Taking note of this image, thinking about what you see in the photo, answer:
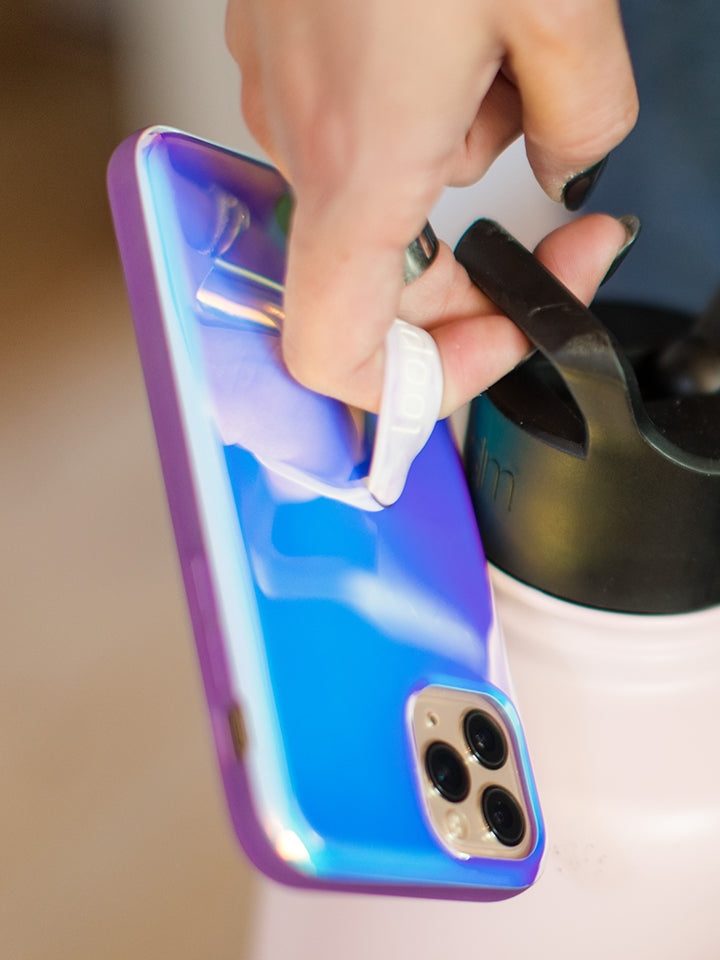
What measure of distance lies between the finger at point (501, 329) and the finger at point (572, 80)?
29 millimetres

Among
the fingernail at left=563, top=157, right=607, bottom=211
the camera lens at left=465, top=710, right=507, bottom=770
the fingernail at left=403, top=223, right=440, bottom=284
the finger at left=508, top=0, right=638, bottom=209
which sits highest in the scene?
the finger at left=508, top=0, right=638, bottom=209

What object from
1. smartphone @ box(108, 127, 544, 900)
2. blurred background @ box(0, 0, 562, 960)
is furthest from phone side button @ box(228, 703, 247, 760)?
blurred background @ box(0, 0, 562, 960)

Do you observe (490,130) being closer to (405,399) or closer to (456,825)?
(405,399)

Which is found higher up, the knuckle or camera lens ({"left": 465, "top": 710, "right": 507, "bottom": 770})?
the knuckle

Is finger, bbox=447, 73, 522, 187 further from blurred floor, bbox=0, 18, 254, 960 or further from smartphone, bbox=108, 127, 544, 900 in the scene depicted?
blurred floor, bbox=0, 18, 254, 960

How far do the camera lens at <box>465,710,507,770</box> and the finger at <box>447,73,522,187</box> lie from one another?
17 cm

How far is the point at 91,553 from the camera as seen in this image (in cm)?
66

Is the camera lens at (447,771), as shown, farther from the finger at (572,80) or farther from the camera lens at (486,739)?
the finger at (572,80)

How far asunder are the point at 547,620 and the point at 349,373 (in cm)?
12

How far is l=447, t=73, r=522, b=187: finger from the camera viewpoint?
300 mm

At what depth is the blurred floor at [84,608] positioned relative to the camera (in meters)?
0.55

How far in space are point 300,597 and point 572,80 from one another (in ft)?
0.51

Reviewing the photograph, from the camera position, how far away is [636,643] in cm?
29

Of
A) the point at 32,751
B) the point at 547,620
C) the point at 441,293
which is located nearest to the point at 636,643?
the point at 547,620
